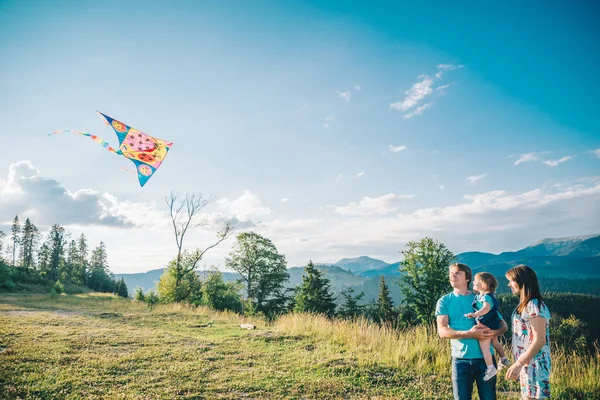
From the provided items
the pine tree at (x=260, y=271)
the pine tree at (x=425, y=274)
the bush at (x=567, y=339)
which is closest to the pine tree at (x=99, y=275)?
the pine tree at (x=260, y=271)

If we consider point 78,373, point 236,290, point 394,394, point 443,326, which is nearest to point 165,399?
point 78,373

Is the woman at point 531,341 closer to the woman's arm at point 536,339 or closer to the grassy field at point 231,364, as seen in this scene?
the woman's arm at point 536,339

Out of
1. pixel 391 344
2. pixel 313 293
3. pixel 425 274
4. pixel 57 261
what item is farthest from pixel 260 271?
pixel 57 261

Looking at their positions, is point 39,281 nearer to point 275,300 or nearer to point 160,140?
point 275,300

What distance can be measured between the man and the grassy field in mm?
2145

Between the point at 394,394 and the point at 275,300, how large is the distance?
3564 centimetres

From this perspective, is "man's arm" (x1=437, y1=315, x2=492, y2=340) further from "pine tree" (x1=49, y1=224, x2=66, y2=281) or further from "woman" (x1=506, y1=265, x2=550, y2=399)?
"pine tree" (x1=49, y1=224, x2=66, y2=281)

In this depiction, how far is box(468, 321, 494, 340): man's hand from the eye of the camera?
361 cm

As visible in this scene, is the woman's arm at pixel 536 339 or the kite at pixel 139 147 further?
the kite at pixel 139 147

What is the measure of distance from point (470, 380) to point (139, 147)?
8.41 meters

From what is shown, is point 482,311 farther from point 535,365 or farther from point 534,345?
point 535,365

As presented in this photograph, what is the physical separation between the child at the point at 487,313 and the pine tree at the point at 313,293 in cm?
3543

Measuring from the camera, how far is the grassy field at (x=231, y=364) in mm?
5586

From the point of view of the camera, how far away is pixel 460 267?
4.11 m
